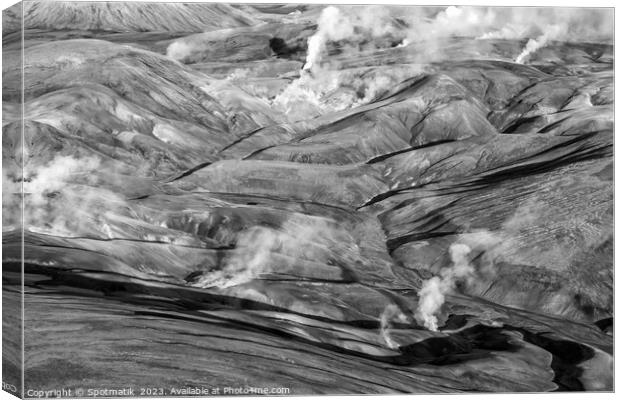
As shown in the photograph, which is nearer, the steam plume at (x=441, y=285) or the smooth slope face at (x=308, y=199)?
the smooth slope face at (x=308, y=199)

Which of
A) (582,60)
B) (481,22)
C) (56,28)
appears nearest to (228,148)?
(56,28)

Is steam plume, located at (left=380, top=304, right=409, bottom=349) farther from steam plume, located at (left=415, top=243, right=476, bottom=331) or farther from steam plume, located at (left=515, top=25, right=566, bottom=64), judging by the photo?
steam plume, located at (left=515, top=25, right=566, bottom=64)

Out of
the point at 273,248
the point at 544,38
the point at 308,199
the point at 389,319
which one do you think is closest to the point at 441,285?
the point at 389,319

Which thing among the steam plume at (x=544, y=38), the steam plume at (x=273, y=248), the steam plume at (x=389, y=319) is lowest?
the steam plume at (x=389, y=319)

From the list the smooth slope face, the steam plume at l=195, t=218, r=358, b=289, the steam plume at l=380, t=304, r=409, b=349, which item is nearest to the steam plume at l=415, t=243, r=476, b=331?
the smooth slope face

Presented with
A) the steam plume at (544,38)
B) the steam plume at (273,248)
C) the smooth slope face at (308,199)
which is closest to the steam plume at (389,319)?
the smooth slope face at (308,199)

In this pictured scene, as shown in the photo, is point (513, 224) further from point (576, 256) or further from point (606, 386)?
point (606, 386)

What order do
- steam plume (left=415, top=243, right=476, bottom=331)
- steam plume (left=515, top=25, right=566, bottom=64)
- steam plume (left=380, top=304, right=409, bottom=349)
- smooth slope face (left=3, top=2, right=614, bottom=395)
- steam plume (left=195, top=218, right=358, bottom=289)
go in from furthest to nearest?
steam plume (left=515, top=25, right=566, bottom=64), steam plume (left=415, top=243, right=476, bottom=331), steam plume (left=380, top=304, right=409, bottom=349), steam plume (left=195, top=218, right=358, bottom=289), smooth slope face (left=3, top=2, right=614, bottom=395)

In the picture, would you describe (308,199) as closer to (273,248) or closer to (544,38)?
(273,248)

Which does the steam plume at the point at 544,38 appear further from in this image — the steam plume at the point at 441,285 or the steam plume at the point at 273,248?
the steam plume at the point at 273,248
